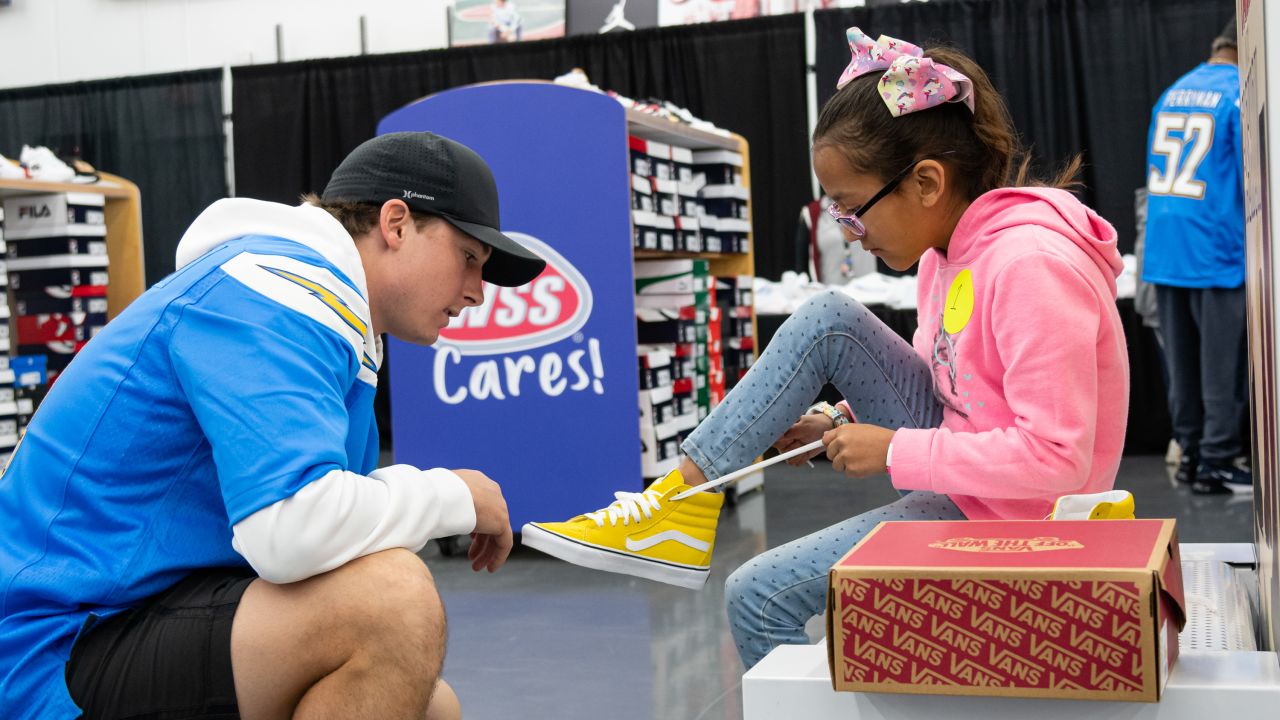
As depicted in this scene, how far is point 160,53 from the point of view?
31.8 ft

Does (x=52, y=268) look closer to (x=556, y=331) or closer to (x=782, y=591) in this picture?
(x=556, y=331)

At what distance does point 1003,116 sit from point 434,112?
2.73 metres

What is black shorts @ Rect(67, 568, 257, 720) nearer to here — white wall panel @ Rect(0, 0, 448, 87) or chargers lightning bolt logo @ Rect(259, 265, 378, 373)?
chargers lightning bolt logo @ Rect(259, 265, 378, 373)

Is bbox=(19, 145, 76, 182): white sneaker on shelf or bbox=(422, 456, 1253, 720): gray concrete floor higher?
bbox=(19, 145, 76, 182): white sneaker on shelf

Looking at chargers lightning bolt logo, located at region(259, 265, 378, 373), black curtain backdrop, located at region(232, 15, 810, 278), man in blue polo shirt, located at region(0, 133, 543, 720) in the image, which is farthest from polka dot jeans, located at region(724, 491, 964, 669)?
black curtain backdrop, located at region(232, 15, 810, 278)

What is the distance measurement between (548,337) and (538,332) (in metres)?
0.04

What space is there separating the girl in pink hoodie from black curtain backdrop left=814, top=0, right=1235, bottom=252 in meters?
5.51

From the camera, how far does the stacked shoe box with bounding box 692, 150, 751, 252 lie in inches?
204

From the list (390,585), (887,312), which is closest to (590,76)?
(887,312)

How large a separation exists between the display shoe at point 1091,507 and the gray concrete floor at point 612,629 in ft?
3.80

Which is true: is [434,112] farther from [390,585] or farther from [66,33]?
[66,33]

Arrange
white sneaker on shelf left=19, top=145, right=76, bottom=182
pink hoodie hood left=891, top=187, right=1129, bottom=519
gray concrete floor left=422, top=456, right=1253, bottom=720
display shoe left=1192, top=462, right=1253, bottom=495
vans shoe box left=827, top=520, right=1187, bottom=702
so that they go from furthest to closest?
white sneaker on shelf left=19, top=145, right=76, bottom=182 → display shoe left=1192, top=462, right=1253, bottom=495 → gray concrete floor left=422, top=456, right=1253, bottom=720 → pink hoodie hood left=891, top=187, right=1129, bottom=519 → vans shoe box left=827, top=520, right=1187, bottom=702

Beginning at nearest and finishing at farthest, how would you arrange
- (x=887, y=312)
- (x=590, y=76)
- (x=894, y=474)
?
(x=894, y=474) → (x=887, y=312) → (x=590, y=76)

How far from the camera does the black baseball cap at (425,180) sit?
1.64 m
